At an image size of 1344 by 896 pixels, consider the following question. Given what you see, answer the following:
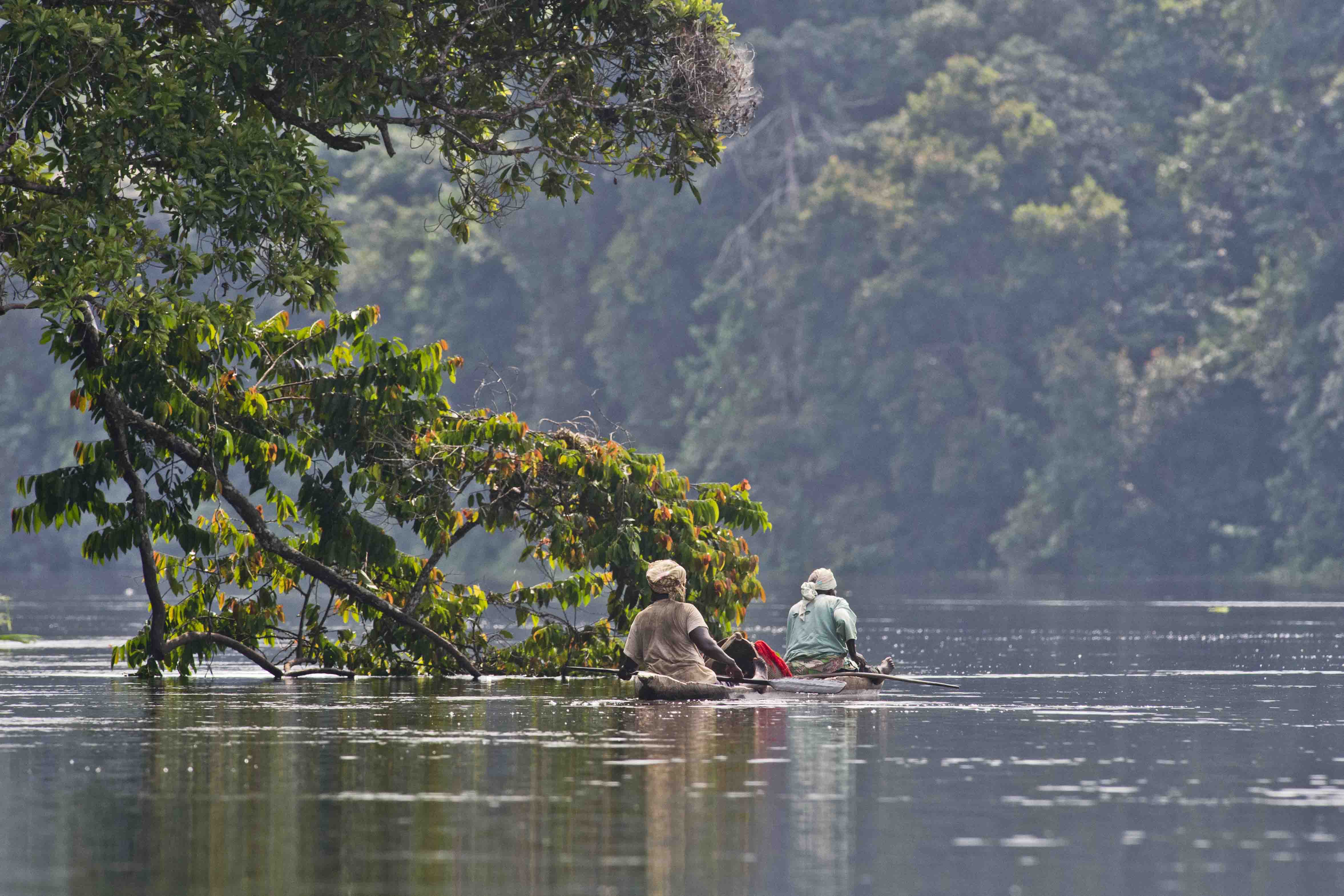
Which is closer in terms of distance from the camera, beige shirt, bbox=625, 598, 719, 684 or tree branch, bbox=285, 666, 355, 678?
beige shirt, bbox=625, 598, 719, 684

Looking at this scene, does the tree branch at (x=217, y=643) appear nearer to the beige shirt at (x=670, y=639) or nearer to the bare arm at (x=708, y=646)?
the beige shirt at (x=670, y=639)

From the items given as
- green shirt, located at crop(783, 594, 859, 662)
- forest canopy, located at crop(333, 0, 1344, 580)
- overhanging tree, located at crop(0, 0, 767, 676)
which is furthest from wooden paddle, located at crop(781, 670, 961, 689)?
forest canopy, located at crop(333, 0, 1344, 580)

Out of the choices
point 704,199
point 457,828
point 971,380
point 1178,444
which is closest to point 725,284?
point 704,199

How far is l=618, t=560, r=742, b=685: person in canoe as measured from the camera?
74.3ft

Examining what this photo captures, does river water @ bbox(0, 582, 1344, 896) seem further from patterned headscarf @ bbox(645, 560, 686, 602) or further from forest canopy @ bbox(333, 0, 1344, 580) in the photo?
forest canopy @ bbox(333, 0, 1344, 580)

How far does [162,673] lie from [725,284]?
2400 inches

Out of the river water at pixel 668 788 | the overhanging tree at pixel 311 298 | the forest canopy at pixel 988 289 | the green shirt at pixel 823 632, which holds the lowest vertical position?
the river water at pixel 668 788

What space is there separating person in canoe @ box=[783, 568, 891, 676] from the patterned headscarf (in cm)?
152

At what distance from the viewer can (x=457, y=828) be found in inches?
491

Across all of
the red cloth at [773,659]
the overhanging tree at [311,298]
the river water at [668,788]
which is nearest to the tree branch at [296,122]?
the overhanging tree at [311,298]

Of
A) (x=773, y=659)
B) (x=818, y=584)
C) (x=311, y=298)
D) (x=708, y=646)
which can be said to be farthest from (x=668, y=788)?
(x=818, y=584)

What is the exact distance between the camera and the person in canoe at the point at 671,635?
22641 mm

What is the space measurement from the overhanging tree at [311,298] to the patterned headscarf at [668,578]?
9.29 feet

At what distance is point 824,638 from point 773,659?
1.75ft
